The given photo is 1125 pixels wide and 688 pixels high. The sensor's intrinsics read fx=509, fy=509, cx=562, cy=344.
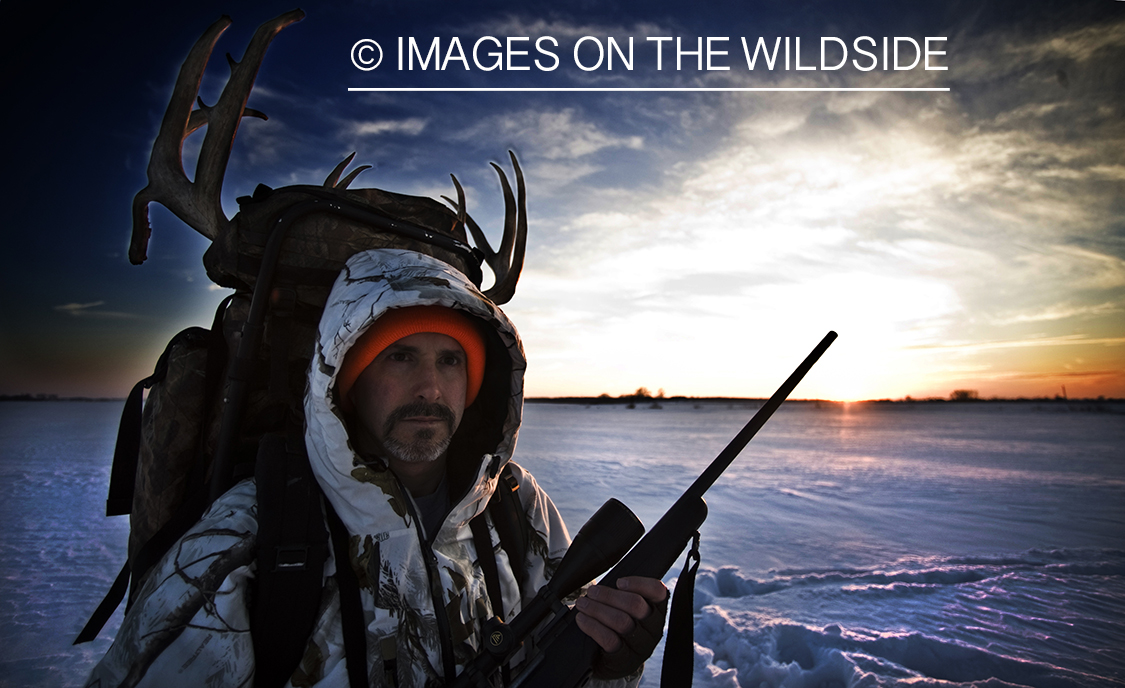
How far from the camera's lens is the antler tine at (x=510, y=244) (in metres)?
3.21

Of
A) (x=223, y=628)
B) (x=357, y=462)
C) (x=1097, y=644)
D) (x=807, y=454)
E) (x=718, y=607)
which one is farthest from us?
(x=807, y=454)

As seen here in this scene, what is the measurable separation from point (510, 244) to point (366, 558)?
7.23 feet

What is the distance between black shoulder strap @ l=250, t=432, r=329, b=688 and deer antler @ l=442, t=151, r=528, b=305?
179 centimetres

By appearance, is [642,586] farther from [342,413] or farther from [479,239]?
[479,239]

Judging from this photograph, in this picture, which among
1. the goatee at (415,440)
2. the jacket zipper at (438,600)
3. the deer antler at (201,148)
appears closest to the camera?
the jacket zipper at (438,600)

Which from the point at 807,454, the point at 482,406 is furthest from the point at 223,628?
the point at 807,454

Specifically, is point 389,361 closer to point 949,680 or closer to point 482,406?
point 482,406

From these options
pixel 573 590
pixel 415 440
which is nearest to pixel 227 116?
pixel 415 440

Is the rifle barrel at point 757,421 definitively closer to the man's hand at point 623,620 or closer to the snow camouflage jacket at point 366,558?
the man's hand at point 623,620

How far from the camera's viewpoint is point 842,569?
4.71 metres

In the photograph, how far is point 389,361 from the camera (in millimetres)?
1874

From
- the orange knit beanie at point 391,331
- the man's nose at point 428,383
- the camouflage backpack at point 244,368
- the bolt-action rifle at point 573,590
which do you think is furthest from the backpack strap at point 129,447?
the bolt-action rifle at point 573,590

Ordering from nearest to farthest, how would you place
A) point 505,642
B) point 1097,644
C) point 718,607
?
1. point 505,642
2. point 1097,644
3. point 718,607

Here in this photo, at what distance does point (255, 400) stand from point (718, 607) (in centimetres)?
356
